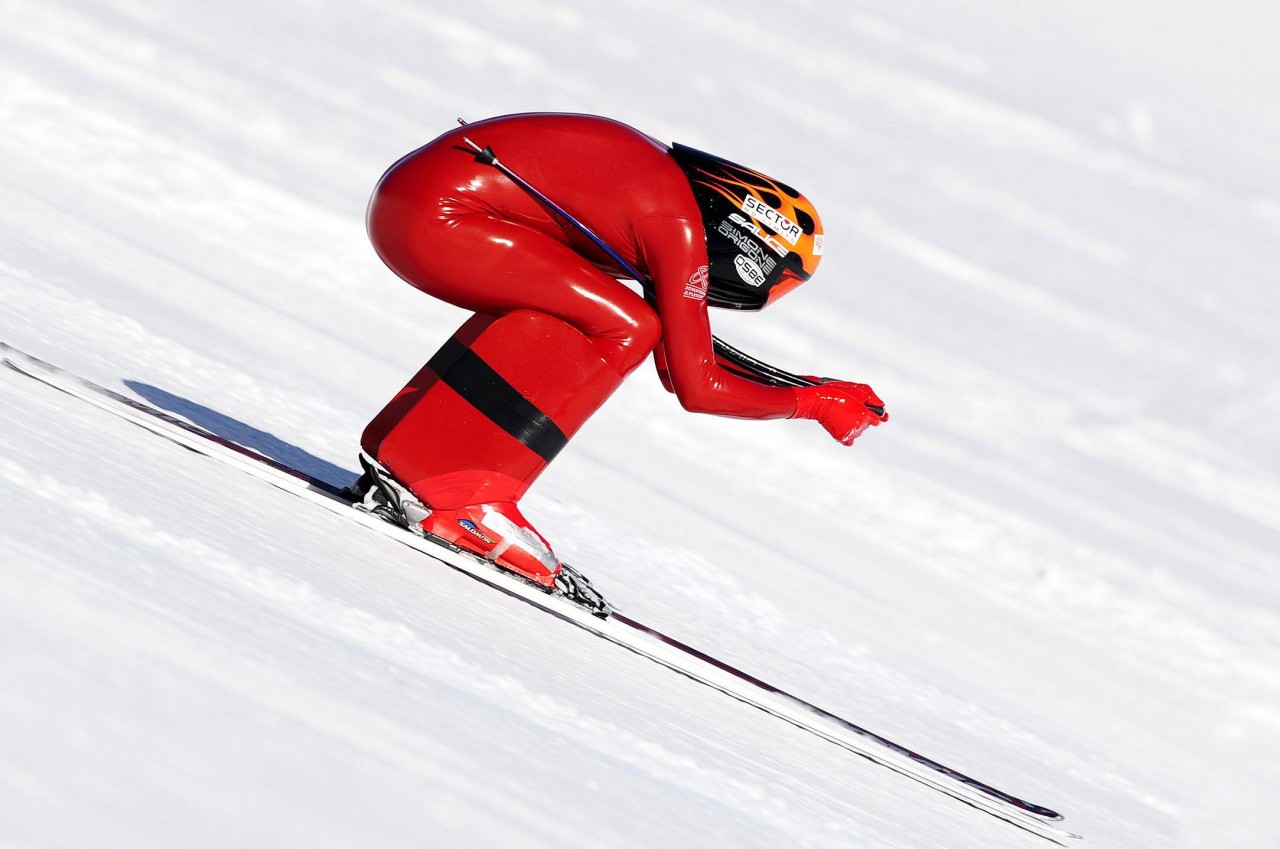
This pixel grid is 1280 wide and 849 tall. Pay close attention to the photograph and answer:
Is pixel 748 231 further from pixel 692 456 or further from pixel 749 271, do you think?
pixel 692 456

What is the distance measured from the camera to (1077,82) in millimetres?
10070

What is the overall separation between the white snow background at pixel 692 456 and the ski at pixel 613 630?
116mm

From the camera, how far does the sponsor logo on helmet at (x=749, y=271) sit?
3.62 metres

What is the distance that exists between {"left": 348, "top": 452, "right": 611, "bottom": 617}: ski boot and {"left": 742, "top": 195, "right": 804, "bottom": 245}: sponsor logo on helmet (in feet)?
3.11

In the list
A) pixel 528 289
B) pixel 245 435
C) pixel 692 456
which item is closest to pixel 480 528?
pixel 528 289

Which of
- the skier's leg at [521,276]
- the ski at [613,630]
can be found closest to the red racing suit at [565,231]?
the skier's leg at [521,276]

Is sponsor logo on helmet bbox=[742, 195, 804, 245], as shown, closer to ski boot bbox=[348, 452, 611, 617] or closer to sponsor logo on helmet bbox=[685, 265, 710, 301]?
sponsor logo on helmet bbox=[685, 265, 710, 301]

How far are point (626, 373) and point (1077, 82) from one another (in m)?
7.49

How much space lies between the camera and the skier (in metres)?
3.52

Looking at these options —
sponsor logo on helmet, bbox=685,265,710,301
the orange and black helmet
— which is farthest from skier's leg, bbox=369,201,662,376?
the orange and black helmet

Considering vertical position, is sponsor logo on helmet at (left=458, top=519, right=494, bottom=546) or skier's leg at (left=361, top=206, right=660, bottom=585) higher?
skier's leg at (left=361, top=206, right=660, bottom=585)

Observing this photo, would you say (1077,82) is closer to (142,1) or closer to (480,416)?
(142,1)

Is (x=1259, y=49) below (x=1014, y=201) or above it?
above

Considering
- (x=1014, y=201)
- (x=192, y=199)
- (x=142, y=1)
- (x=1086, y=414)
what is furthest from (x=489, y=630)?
(x=142, y=1)
